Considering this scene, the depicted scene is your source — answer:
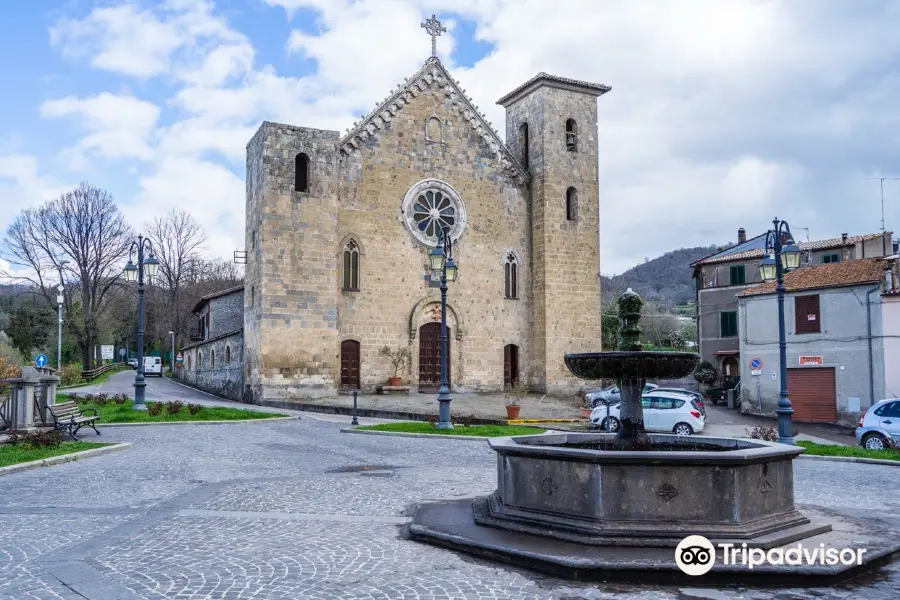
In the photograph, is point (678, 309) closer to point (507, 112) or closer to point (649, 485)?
point (507, 112)

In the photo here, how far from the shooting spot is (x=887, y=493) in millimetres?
10828

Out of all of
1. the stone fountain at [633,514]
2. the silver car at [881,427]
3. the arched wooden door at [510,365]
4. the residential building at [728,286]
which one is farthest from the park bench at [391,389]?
the stone fountain at [633,514]

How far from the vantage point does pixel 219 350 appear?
36844mm

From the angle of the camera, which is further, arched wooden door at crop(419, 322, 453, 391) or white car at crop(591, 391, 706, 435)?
arched wooden door at crop(419, 322, 453, 391)

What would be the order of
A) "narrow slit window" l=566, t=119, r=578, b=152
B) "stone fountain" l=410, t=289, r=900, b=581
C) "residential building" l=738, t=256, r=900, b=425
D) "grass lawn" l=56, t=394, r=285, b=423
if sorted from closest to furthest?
"stone fountain" l=410, t=289, r=900, b=581
"grass lawn" l=56, t=394, r=285, b=423
"residential building" l=738, t=256, r=900, b=425
"narrow slit window" l=566, t=119, r=578, b=152

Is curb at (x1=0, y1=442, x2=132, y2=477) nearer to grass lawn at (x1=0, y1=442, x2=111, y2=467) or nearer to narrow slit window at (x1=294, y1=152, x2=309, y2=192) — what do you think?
grass lawn at (x1=0, y1=442, x2=111, y2=467)

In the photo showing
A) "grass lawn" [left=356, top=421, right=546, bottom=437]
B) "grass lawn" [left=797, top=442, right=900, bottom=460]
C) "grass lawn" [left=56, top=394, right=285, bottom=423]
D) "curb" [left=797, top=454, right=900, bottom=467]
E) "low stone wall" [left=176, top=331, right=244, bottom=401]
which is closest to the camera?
"curb" [left=797, top=454, right=900, bottom=467]

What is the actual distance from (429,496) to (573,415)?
17.4 meters

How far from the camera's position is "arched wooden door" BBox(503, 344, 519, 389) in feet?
115

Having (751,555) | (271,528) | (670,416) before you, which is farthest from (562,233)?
(751,555)

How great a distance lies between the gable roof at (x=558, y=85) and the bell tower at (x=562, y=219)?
45mm

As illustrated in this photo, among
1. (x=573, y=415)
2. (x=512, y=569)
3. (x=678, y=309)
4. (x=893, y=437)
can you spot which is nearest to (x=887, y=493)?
(x=512, y=569)

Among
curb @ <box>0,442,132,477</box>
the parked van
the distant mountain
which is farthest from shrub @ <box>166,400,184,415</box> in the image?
the distant mountain

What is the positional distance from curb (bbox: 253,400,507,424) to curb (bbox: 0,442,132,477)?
998cm
